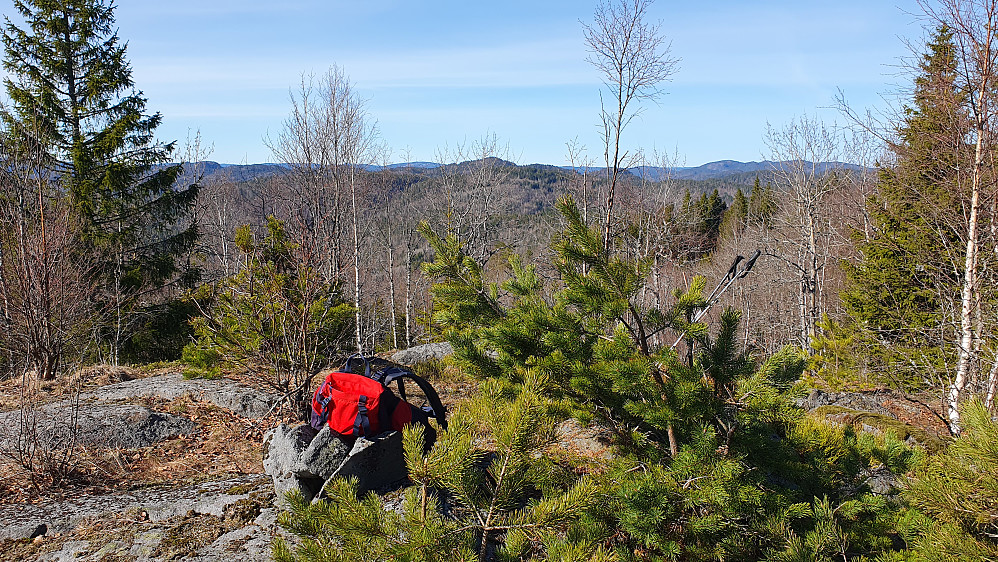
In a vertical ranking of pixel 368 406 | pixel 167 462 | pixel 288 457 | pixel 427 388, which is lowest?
pixel 167 462

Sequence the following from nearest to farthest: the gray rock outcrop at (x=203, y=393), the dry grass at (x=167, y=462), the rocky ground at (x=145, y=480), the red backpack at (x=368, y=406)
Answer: the rocky ground at (x=145, y=480)
the red backpack at (x=368, y=406)
the dry grass at (x=167, y=462)
the gray rock outcrop at (x=203, y=393)

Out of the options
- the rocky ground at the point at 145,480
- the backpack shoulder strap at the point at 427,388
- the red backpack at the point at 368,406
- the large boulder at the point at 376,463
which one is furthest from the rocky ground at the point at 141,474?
the backpack shoulder strap at the point at 427,388

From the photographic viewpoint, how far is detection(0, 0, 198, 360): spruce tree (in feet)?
40.7

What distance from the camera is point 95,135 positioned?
13000mm

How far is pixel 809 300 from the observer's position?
53.4 ft

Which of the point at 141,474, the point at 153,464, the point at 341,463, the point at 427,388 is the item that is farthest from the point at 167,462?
the point at 427,388

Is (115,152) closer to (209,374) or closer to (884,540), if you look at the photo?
(209,374)

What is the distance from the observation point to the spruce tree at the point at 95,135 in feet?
40.7

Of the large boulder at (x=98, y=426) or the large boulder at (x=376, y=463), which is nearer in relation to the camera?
the large boulder at (x=376, y=463)

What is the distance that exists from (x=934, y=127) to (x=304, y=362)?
937 cm

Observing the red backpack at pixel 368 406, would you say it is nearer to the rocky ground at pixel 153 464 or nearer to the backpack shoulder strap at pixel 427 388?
the backpack shoulder strap at pixel 427 388

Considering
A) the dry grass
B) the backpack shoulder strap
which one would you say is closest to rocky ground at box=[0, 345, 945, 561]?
the dry grass

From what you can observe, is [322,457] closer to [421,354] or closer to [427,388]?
[427,388]

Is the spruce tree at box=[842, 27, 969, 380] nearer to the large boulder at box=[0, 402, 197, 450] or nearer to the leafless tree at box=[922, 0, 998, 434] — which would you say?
the leafless tree at box=[922, 0, 998, 434]
